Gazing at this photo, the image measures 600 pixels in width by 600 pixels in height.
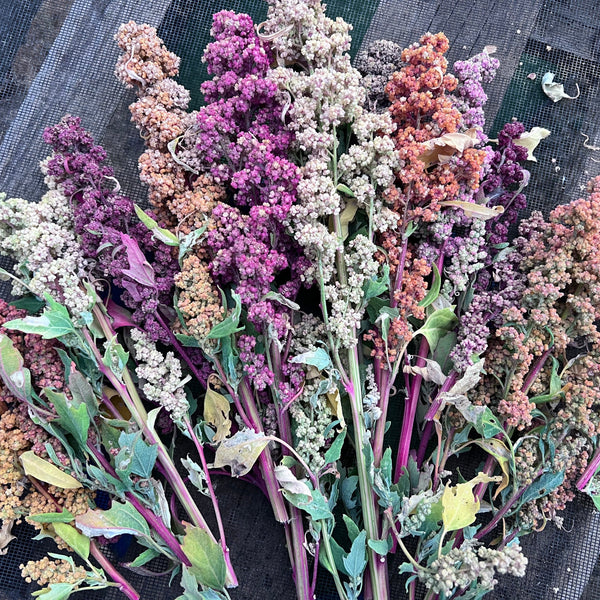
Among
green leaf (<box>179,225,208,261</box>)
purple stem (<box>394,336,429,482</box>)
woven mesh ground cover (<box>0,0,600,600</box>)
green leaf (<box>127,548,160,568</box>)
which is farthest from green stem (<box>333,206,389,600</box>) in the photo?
woven mesh ground cover (<box>0,0,600,600</box>)

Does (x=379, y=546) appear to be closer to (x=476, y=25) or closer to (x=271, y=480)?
(x=271, y=480)

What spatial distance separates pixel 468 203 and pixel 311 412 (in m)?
0.71

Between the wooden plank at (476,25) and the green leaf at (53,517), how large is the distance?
1.77 metres

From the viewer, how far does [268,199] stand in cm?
148

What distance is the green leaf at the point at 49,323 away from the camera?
4.53ft

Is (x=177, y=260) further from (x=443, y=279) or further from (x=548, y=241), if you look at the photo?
(x=548, y=241)

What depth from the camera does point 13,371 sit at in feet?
4.84

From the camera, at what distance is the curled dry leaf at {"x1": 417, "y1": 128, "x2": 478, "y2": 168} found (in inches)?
58.4

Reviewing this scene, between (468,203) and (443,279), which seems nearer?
(468,203)

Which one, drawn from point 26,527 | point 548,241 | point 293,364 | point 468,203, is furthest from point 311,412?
point 26,527

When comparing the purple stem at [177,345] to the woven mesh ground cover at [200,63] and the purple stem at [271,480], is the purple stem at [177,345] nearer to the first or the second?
the purple stem at [271,480]

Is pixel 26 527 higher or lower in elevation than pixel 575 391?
lower

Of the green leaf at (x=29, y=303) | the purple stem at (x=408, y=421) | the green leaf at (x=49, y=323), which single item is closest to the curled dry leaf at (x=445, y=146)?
the purple stem at (x=408, y=421)

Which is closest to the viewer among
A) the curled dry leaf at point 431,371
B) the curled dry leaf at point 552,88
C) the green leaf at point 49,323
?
the green leaf at point 49,323
